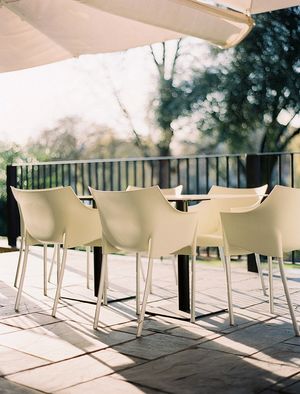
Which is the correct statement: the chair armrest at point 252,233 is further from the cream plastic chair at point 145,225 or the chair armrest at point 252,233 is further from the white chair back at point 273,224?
the cream plastic chair at point 145,225

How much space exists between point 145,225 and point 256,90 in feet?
44.8

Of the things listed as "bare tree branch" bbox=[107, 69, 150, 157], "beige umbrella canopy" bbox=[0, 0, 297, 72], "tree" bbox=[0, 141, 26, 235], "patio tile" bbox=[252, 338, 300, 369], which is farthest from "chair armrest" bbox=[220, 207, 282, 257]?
"bare tree branch" bbox=[107, 69, 150, 157]

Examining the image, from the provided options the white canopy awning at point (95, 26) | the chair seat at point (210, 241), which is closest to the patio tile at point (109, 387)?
the chair seat at point (210, 241)

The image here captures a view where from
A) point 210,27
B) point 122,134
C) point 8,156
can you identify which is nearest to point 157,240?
point 210,27

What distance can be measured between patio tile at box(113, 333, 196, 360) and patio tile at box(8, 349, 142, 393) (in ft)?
0.28

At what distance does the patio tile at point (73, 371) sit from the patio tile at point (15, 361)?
8cm

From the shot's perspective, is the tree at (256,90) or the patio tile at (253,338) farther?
the tree at (256,90)

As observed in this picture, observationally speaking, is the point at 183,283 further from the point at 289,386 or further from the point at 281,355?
the point at 289,386

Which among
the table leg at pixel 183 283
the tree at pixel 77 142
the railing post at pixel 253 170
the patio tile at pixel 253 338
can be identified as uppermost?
the tree at pixel 77 142

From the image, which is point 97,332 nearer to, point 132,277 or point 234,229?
point 234,229

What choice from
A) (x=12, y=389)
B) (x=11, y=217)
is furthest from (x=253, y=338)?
(x=11, y=217)

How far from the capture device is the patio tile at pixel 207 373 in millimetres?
2732

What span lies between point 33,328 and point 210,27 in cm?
233

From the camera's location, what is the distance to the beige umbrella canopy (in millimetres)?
4120
